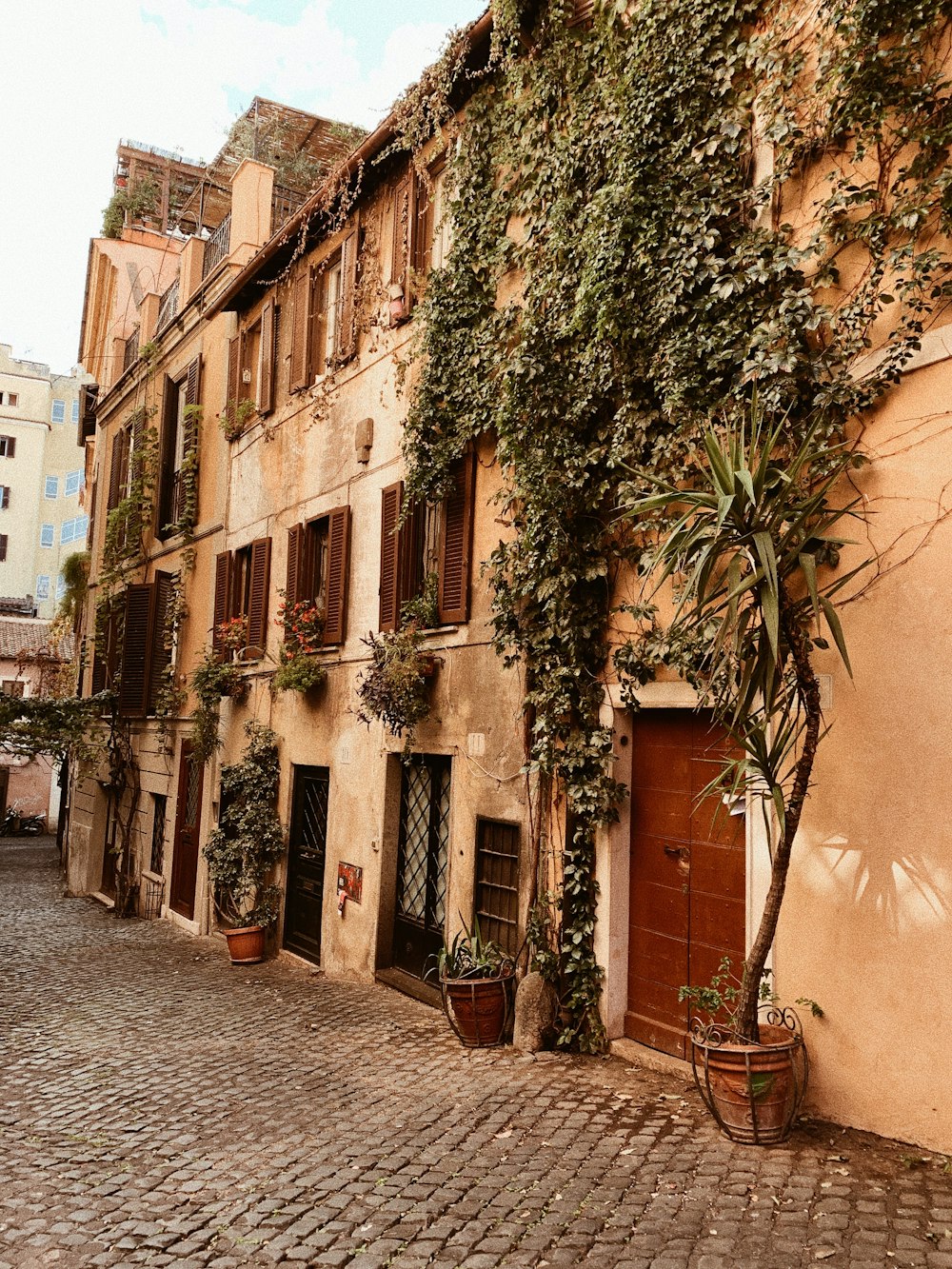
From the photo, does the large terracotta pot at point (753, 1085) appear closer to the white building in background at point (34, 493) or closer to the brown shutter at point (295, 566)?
the brown shutter at point (295, 566)

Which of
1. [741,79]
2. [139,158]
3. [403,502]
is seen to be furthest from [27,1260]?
[139,158]

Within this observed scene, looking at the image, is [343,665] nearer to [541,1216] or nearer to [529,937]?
[529,937]

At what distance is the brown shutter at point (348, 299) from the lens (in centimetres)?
1150

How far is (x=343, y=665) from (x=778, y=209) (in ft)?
21.5

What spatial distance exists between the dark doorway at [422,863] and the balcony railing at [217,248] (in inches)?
385

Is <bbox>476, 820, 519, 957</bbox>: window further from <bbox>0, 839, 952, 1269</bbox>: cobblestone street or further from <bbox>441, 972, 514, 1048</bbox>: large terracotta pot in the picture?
<bbox>0, 839, 952, 1269</bbox>: cobblestone street

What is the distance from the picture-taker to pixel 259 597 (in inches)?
528

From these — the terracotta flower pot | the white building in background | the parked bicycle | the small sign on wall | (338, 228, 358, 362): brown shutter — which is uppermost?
the white building in background

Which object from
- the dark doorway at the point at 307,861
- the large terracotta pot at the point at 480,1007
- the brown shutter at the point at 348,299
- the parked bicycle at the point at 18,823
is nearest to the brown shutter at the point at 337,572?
the dark doorway at the point at 307,861

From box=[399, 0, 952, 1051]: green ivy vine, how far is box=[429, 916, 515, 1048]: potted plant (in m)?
0.51

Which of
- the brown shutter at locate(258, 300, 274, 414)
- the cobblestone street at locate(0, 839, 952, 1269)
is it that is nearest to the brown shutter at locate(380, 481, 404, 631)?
the cobblestone street at locate(0, 839, 952, 1269)

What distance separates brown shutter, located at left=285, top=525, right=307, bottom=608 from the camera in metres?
12.3

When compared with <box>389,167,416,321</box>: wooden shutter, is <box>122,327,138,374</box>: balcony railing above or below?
above

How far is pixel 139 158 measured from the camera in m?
23.8
